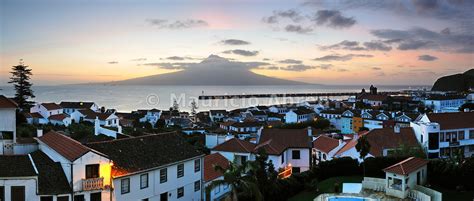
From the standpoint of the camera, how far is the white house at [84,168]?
19.9 meters

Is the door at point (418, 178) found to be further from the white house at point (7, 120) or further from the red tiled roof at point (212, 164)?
the white house at point (7, 120)

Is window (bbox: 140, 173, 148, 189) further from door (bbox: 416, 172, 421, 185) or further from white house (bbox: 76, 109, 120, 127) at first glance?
white house (bbox: 76, 109, 120, 127)

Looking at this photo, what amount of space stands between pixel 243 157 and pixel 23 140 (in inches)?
675

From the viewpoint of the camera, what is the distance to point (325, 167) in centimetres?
2894

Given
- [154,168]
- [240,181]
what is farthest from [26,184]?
[240,181]

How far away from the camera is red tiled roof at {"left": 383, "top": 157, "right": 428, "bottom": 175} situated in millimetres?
22359

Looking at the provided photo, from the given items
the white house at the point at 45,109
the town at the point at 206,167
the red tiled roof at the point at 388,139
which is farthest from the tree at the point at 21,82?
the red tiled roof at the point at 388,139

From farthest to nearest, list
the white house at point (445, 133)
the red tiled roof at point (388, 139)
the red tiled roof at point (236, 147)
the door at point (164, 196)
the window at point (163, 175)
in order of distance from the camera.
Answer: the white house at point (445, 133) < the red tiled roof at point (388, 139) < the red tiled roof at point (236, 147) < the door at point (164, 196) < the window at point (163, 175)

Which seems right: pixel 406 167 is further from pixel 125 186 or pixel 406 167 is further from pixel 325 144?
pixel 325 144

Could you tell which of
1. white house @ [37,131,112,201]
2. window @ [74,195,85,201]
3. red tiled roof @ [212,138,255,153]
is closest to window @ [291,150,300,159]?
red tiled roof @ [212,138,255,153]

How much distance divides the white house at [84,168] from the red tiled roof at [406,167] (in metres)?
15.2

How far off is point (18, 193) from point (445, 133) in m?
36.2

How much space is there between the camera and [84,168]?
20.2 meters

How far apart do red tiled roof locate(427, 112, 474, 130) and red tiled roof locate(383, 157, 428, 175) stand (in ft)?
54.1
